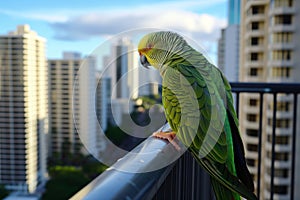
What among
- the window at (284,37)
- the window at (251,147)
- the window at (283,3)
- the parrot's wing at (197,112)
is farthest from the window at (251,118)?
the parrot's wing at (197,112)

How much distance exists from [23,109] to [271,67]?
7.06 meters

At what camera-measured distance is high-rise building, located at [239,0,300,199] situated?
7.51 m

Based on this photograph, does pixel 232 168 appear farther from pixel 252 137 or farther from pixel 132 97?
pixel 252 137

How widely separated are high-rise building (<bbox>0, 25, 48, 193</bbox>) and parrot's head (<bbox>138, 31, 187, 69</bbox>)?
29.8ft

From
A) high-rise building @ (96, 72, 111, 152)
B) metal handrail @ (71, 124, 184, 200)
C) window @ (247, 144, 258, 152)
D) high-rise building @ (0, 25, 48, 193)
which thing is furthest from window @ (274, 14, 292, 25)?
metal handrail @ (71, 124, 184, 200)

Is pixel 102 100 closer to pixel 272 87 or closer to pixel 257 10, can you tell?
pixel 272 87

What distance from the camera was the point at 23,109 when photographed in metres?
10.9

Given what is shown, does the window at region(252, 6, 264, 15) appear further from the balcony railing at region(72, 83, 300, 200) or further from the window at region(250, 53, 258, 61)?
the balcony railing at region(72, 83, 300, 200)

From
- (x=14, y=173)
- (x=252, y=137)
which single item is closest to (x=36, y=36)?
(x=14, y=173)

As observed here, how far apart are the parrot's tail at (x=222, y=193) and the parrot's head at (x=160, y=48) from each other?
11.5 inches

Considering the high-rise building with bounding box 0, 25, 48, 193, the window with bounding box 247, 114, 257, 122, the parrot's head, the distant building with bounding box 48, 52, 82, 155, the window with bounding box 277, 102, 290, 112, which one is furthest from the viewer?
the distant building with bounding box 48, 52, 82, 155

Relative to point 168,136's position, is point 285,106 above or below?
below

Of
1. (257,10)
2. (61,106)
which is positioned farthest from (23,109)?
(257,10)

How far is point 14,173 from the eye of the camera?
1162 centimetres
